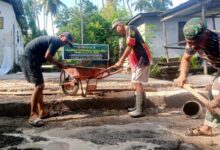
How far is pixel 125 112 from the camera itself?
22.7 feet

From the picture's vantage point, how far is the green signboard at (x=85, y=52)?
57.7 ft

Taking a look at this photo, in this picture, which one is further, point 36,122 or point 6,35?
point 6,35

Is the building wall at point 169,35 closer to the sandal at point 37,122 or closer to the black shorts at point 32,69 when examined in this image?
the black shorts at point 32,69

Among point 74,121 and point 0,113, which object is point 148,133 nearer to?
point 74,121

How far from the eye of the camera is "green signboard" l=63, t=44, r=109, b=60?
17578 millimetres

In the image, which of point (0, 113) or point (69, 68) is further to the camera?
point (69, 68)

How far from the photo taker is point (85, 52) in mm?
17797

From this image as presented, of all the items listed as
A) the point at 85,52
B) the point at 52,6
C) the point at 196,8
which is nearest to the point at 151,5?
the point at 52,6

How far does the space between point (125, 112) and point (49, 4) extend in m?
49.0

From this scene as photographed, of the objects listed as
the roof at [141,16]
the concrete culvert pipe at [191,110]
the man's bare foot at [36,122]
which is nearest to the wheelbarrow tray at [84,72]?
the man's bare foot at [36,122]

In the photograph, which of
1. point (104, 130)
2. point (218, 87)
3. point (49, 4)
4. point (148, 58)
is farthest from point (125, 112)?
point (49, 4)

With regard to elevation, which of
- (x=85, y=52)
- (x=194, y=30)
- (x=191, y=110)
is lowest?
(x=191, y=110)

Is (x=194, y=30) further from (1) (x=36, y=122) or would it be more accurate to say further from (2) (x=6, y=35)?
(2) (x=6, y=35)

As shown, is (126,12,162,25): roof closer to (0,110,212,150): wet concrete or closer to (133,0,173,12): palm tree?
(0,110,212,150): wet concrete
